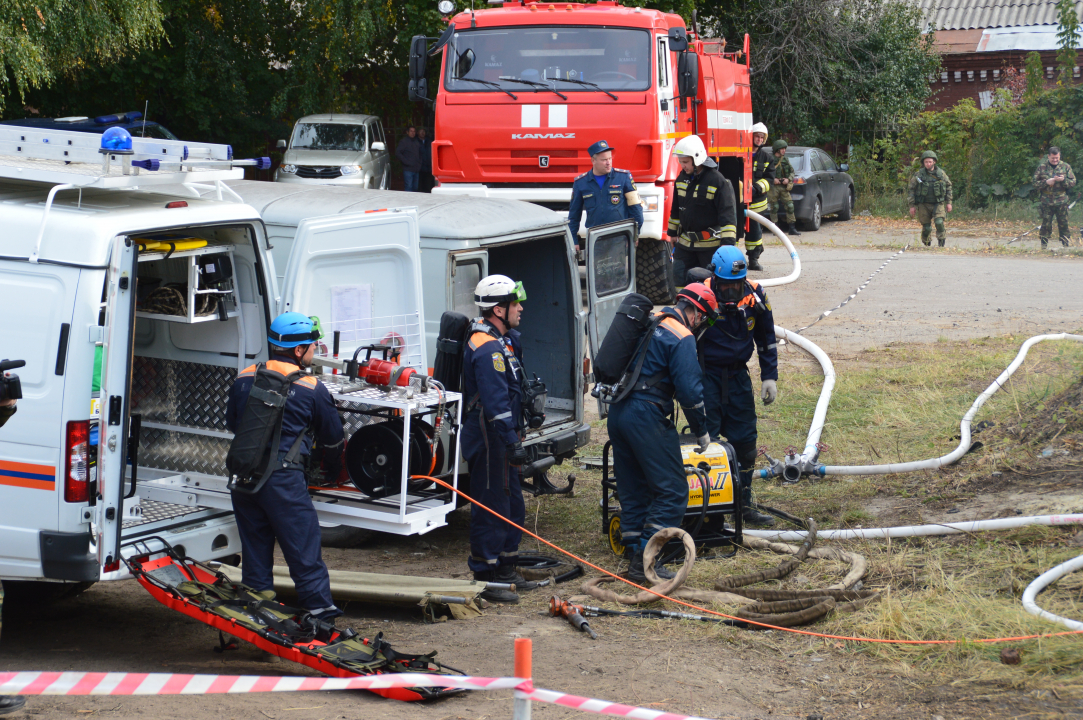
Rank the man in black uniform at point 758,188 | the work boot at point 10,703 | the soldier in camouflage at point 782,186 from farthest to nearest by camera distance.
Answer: the soldier in camouflage at point 782,186 < the man in black uniform at point 758,188 < the work boot at point 10,703

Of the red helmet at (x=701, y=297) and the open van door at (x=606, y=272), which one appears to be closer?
the red helmet at (x=701, y=297)

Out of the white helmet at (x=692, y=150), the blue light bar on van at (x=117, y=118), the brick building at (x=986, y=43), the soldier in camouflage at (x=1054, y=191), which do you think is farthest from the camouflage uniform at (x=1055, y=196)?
the blue light bar on van at (x=117, y=118)

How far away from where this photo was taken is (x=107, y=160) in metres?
4.85

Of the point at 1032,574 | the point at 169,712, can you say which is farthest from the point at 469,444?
the point at 1032,574

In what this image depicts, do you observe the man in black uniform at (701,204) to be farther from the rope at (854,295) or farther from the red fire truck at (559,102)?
the rope at (854,295)

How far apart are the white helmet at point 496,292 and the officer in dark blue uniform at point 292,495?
1187 mm

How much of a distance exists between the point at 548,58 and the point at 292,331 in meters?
7.24

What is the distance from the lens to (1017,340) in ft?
37.1

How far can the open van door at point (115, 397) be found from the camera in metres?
4.57

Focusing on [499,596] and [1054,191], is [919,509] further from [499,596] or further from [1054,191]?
[1054,191]

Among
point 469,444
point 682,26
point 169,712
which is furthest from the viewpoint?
point 682,26

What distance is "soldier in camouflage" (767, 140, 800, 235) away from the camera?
18.5 m

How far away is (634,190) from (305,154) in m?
11.2

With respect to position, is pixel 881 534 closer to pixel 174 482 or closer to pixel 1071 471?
pixel 1071 471
